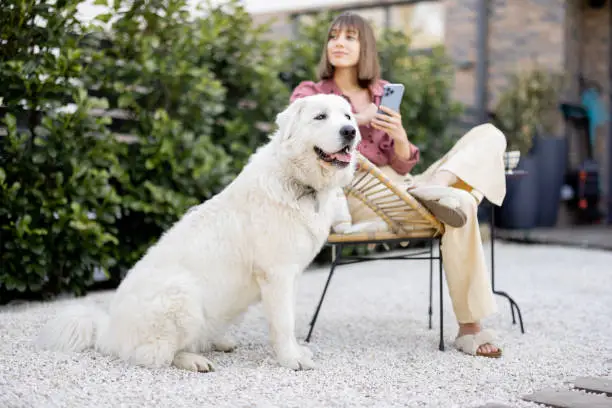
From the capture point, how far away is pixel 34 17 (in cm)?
392

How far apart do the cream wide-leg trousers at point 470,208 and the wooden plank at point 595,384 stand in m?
0.51

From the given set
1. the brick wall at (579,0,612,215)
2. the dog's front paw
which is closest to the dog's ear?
the dog's front paw

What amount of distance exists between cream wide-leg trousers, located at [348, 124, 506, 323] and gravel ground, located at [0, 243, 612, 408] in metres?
0.26

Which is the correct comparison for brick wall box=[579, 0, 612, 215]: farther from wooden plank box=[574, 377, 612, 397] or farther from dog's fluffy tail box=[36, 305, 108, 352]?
dog's fluffy tail box=[36, 305, 108, 352]

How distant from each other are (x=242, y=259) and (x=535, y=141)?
6844 millimetres

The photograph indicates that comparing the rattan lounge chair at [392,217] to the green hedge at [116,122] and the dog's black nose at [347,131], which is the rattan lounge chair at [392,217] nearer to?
the dog's black nose at [347,131]

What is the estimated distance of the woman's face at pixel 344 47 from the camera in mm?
3342

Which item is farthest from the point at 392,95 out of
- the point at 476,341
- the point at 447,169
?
the point at 476,341

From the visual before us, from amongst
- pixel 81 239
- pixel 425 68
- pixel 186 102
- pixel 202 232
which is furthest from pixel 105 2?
pixel 425 68

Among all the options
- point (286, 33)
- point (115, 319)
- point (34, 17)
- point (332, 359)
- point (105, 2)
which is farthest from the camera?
point (286, 33)

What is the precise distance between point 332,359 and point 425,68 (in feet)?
15.7

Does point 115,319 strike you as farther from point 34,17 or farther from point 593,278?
point 593,278

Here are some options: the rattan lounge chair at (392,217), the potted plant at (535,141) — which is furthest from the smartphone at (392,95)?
the potted plant at (535,141)

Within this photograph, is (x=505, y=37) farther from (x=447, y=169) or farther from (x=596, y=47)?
(x=447, y=169)
